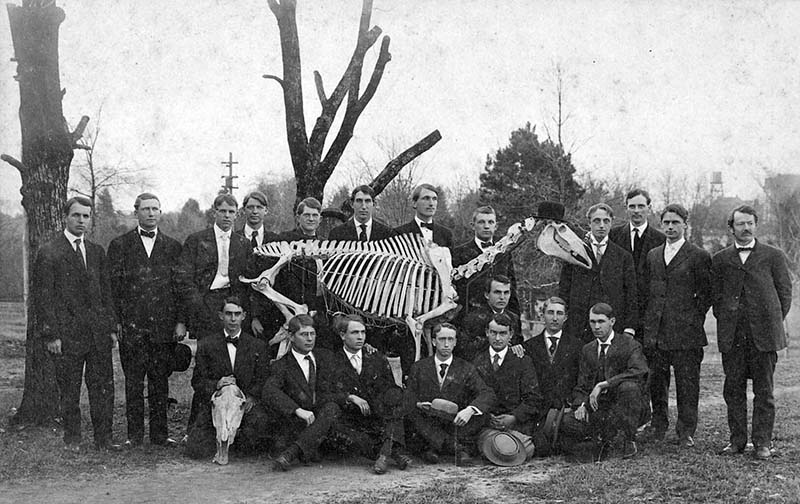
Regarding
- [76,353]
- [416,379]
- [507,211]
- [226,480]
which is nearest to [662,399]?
[416,379]

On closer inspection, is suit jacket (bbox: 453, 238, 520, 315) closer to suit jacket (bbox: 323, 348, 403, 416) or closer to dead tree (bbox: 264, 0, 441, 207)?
suit jacket (bbox: 323, 348, 403, 416)

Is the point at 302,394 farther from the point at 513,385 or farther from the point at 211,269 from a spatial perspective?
the point at 513,385

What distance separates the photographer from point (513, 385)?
6340 mm

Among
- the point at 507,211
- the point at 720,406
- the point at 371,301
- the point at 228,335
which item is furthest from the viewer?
the point at 507,211

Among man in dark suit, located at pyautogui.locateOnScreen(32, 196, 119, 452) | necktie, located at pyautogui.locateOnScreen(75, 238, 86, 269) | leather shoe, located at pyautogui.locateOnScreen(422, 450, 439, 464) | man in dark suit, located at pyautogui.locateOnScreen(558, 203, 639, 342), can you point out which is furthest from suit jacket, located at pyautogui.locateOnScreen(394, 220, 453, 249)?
necktie, located at pyautogui.locateOnScreen(75, 238, 86, 269)

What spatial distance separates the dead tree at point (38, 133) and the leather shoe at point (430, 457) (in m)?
4.04

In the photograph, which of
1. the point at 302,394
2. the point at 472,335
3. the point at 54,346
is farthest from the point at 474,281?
the point at 54,346

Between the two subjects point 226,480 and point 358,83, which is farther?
point 358,83

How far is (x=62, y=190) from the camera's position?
7754mm

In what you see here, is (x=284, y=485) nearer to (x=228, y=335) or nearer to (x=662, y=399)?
(x=228, y=335)

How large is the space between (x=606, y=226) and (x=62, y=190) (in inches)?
219

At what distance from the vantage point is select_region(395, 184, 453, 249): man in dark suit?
7.20 metres

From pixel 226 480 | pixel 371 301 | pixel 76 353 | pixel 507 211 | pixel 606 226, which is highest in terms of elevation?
pixel 507 211

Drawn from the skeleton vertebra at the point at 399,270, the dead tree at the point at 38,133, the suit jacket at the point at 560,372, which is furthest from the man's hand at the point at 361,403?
the dead tree at the point at 38,133
